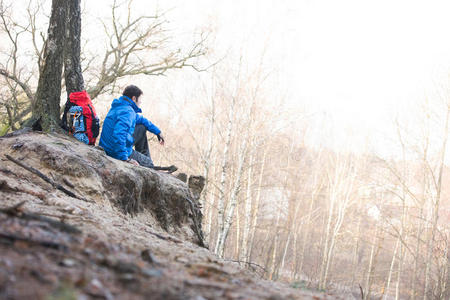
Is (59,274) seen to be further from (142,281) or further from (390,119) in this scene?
(390,119)

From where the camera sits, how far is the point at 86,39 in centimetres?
1255

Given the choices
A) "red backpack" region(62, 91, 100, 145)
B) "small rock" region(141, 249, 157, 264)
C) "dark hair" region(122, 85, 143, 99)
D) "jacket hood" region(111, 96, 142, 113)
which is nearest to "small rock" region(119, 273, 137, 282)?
"small rock" region(141, 249, 157, 264)

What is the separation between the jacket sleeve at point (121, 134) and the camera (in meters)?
5.13

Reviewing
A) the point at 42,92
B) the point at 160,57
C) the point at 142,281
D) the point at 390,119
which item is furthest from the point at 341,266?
the point at 142,281

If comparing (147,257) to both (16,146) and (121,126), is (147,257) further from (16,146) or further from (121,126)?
(121,126)

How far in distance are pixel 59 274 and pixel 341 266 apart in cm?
3163

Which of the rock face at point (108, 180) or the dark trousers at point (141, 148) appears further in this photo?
the dark trousers at point (141, 148)

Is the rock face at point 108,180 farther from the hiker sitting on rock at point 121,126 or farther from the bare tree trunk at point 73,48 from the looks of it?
the bare tree trunk at point 73,48

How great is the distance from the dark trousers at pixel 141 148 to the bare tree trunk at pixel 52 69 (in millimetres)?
1281

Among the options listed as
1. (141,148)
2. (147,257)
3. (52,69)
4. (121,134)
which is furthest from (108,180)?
(147,257)

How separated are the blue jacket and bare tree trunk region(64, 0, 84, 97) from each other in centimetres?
138

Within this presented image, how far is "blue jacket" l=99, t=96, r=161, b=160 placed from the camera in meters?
→ 5.15

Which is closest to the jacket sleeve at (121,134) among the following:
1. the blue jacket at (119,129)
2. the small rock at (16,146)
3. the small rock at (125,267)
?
the blue jacket at (119,129)

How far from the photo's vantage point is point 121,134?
16.9 feet
